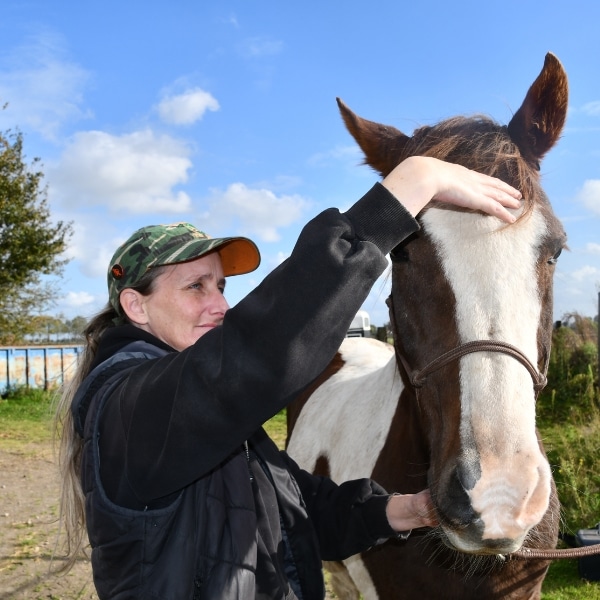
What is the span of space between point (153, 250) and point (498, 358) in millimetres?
947

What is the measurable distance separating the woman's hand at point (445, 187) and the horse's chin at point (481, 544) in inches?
29.2

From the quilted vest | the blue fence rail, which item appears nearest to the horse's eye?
the quilted vest

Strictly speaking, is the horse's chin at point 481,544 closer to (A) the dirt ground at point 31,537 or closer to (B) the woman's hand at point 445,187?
(B) the woman's hand at point 445,187

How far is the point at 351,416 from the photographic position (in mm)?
3113

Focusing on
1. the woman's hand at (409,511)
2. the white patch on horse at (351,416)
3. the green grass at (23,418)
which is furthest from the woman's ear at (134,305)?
the green grass at (23,418)

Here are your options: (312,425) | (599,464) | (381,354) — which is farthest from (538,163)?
(599,464)

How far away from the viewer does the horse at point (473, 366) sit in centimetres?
128

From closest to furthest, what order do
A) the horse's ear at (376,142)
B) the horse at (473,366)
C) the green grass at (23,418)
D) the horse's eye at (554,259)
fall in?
the horse at (473,366), the horse's eye at (554,259), the horse's ear at (376,142), the green grass at (23,418)

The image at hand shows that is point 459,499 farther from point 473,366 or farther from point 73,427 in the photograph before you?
point 73,427

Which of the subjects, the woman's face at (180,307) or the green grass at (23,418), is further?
the green grass at (23,418)

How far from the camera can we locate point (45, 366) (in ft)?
52.4

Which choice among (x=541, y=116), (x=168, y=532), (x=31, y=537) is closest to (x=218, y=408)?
(x=168, y=532)

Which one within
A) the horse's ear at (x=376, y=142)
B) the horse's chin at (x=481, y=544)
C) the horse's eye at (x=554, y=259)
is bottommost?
the horse's chin at (x=481, y=544)

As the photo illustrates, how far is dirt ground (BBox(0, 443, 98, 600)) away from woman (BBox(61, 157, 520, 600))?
63.7 inches
